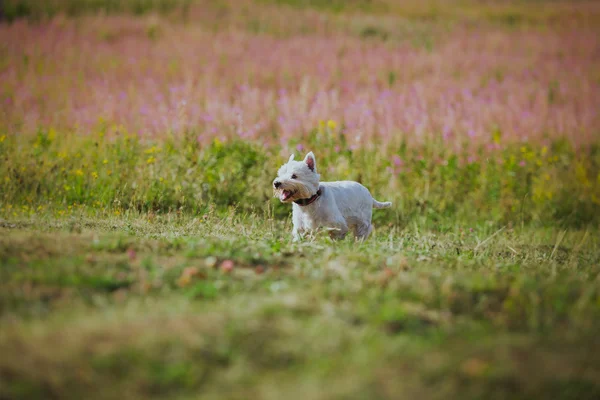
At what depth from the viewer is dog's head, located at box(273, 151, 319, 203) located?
7012 mm

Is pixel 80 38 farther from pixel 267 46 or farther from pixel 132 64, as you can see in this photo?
pixel 267 46

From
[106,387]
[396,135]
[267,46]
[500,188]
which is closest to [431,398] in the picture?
[106,387]

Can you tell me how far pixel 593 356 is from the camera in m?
3.77

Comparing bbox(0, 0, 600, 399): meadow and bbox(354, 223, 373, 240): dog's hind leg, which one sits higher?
bbox(0, 0, 600, 399): meadow

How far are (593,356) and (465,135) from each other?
9144mm

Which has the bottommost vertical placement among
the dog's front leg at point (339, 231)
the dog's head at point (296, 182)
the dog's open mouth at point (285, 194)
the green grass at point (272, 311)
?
the dog's front leg at point (339, 231)

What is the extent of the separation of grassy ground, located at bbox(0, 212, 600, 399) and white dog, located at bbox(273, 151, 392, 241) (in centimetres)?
120

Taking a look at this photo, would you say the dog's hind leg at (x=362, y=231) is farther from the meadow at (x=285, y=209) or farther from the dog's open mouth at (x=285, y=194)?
the dog's open mouth at (x=285, y=194)

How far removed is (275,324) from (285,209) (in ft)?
19.7

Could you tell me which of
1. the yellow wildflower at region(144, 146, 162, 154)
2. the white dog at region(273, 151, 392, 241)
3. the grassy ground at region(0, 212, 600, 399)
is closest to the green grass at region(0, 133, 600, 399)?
the grassy ground at region(0, 212, 600, 399)

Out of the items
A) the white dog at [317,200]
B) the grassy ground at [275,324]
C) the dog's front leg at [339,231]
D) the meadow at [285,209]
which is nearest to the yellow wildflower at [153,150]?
the meadow at [285,209]

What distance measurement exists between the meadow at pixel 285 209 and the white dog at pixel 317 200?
1.77 ft

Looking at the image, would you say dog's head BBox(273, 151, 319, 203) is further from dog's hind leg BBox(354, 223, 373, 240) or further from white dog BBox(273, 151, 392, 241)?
dog's hind leg BBox(354, 223, 373, 240)

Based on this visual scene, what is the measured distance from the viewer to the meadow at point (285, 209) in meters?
3.51
